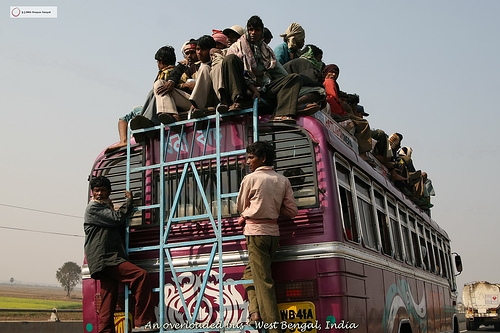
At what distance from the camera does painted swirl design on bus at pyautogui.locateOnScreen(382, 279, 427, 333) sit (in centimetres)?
667

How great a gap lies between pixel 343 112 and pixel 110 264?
4.00 m

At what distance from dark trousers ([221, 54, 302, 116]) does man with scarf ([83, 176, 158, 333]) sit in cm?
151

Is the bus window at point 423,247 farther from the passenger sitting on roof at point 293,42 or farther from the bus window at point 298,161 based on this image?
the bus window at point 298,161

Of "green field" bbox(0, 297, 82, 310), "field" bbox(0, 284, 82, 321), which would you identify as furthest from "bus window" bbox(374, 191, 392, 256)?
"green field" bbox(0, 297, 82, 310)

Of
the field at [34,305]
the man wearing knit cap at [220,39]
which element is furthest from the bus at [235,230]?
the field at [34,305]

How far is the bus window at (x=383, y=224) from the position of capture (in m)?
7.17

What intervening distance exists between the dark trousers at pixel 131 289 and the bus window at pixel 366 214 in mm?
2315

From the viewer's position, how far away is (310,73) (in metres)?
8.00

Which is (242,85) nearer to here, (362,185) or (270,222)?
(270,222)

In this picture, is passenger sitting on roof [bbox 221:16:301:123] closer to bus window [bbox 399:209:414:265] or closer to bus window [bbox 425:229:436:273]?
bus window [bbox 399:209:414:265]

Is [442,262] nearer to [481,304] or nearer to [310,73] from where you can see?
[310,73]

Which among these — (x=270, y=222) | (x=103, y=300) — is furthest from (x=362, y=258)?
(x=103, y=300)

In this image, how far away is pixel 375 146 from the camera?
368 inches

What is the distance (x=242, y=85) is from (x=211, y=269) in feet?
5.77
